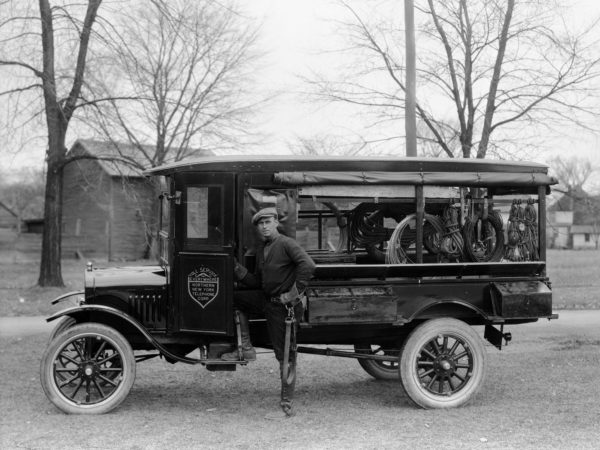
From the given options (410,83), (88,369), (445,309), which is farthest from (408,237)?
(410,83)

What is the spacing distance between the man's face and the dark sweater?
0.06 meters

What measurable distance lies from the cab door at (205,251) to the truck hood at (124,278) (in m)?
0.37

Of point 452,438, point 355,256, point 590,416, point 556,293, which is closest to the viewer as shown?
point 452,438

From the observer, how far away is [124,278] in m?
7.06

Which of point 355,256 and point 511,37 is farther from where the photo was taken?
Result: point 511,37

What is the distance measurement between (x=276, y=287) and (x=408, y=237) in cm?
175

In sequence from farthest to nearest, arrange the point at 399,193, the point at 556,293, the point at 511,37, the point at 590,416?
1. the point at 556,293
2. the point at 511,37
3. the point at 399,193
4. the point at 590,416

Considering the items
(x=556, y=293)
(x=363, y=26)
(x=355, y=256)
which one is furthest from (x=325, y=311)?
(x=556, y=293)

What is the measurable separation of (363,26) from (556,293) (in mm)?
7727

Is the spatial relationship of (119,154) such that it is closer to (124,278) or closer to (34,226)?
(124,278)

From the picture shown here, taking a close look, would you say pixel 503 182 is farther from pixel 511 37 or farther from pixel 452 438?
pixel 511 37

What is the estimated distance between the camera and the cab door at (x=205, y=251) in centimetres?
662

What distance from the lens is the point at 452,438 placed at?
5.71m

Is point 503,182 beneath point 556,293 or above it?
above
